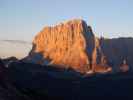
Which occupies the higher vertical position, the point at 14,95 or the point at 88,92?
the point at 14,95

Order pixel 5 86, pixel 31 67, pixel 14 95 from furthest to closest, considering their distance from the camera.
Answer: pixel 31 67 < pixel 5 86 < pixel 14 95

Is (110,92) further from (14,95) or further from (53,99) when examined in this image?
(14,95)

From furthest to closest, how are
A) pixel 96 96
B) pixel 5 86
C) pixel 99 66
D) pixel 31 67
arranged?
pixel 99 66 < pixel 31 67 < pixel 96 96 < pixel 5 86

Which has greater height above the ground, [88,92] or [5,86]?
[5,86]

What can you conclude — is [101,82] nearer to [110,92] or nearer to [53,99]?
[110,92]

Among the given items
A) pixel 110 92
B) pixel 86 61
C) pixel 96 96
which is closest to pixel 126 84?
pixel 110 92

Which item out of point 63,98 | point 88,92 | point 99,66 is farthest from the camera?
point 99,66

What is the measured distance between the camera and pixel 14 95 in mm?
39844

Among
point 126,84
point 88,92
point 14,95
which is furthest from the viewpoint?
point 126,84

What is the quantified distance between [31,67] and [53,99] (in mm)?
80187

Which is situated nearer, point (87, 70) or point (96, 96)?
point (96, 96)

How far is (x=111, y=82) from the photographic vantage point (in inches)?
5094

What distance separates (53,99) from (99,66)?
117 meters

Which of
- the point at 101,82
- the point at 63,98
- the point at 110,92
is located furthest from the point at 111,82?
the point at 63,98
